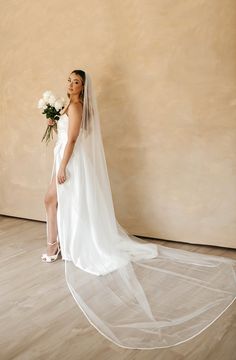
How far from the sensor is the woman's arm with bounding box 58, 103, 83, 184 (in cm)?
312

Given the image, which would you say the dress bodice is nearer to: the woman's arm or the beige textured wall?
the woman's arm

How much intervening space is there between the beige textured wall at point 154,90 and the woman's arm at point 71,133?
749mm

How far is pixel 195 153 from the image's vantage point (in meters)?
3.36

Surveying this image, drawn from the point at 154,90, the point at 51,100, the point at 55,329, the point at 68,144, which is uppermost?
the point at 154,90

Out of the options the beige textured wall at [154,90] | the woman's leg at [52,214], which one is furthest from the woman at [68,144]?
the beige textured wall at [154,90]

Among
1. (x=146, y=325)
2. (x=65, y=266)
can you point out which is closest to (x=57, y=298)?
(x=65, y=266)

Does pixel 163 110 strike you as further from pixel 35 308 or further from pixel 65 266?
pixel 35 308

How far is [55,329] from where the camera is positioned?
7.05 feet

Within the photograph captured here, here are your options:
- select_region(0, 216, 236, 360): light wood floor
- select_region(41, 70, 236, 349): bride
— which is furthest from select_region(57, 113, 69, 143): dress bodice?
select_region(0, 216, 236, 360): light wood floor

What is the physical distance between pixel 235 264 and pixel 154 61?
207 centimetres

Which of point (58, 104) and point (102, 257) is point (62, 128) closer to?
point (58, 104)

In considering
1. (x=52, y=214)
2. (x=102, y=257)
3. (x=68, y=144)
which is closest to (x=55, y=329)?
(x=102, y=257)

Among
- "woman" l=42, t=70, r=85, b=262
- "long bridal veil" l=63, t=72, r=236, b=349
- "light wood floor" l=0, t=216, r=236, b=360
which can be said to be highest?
"woman" l=42, t=70, r=85, b=262

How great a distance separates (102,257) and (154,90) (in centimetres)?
173
